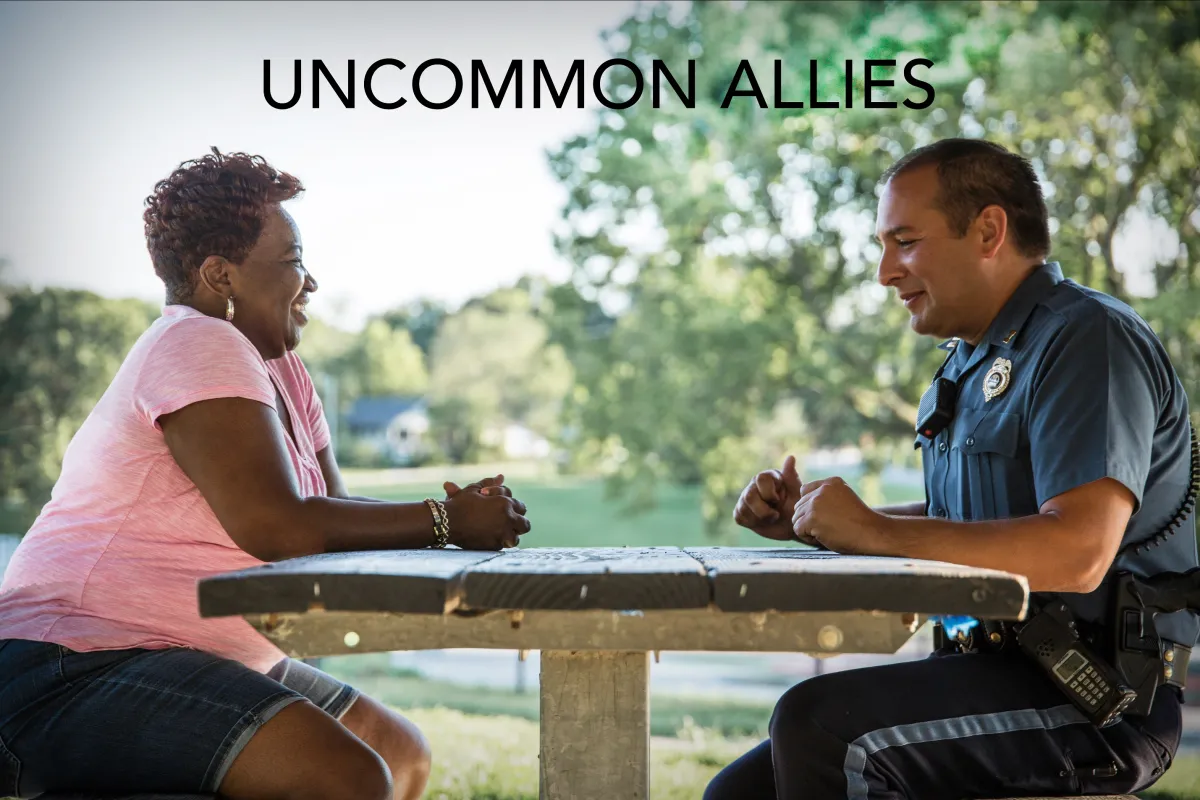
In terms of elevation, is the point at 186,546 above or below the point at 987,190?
below

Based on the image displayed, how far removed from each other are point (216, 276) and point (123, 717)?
2.19 ft

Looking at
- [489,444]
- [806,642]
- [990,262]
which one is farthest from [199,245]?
[489,444]

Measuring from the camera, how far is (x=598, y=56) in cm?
739

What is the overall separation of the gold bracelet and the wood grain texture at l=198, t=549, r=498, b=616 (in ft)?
1.38

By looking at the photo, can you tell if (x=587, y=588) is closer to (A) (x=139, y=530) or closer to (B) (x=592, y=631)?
(B) (x=592, y=631)

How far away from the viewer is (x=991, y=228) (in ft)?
6.07

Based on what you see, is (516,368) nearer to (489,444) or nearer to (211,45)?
(489,444)

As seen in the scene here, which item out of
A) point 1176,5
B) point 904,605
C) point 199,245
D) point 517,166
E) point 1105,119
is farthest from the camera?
point 517,166

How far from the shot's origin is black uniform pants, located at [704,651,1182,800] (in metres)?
1.47

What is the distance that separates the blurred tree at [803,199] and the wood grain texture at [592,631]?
5.63 m

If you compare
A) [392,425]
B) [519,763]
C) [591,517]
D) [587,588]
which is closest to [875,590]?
[587,588]

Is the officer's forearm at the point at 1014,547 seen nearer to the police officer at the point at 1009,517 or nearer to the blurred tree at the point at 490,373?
the police officer at the point at 1009,517

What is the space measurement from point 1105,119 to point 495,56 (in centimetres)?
352

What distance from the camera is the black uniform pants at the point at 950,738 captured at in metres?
1.47
